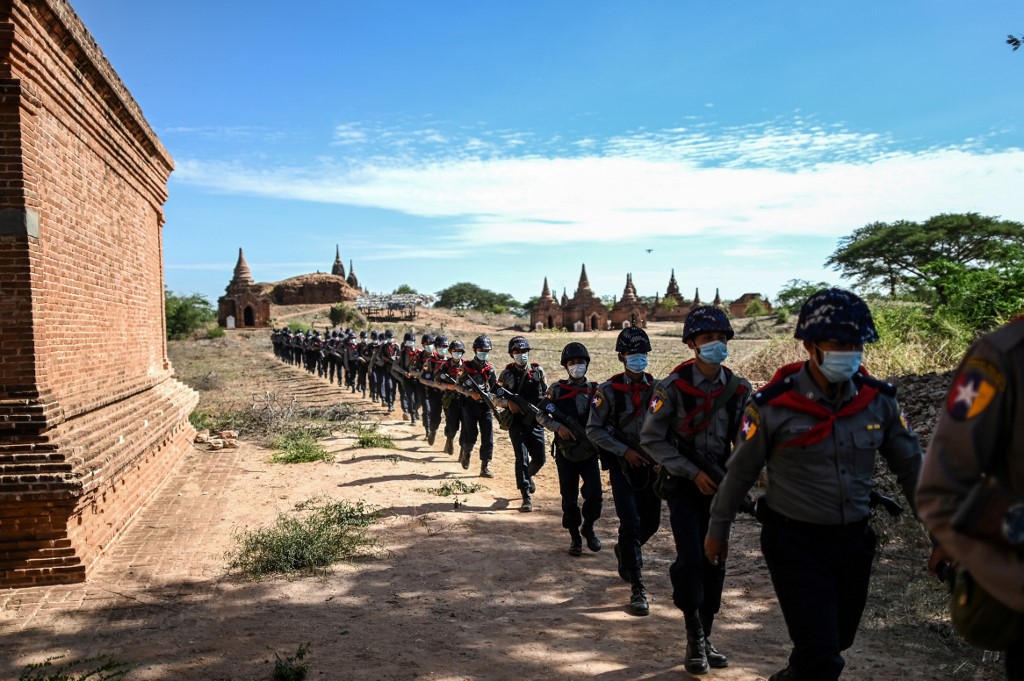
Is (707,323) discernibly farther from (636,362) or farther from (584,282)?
(584,282)

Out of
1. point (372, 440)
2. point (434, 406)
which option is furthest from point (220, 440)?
point (434, 406)

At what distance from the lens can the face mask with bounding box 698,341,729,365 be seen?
4.15 meters

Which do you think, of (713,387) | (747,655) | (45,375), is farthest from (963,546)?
(45,375)

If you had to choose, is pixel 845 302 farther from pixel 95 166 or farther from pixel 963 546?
pixel 95 166

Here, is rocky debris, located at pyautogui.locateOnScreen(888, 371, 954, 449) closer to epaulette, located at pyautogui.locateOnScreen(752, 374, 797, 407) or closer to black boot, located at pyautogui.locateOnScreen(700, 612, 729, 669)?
black boot, located at pyautogui.locateOnScreen(700, 612, 729, 669)

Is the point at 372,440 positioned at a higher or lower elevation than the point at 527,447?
lower

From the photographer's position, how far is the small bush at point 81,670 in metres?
3.89

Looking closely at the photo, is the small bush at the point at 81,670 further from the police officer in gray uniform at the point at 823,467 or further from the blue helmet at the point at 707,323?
the blue helmet at the point at 707,323

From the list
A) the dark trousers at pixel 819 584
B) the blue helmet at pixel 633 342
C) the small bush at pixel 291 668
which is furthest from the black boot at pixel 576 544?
the dark trousers at pixel 819 584

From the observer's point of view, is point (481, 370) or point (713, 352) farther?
point (481, 370)

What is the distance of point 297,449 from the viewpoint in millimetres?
10977

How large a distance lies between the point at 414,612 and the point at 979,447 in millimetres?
4135

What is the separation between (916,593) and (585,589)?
2391 mm

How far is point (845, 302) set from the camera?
10.1 feet
